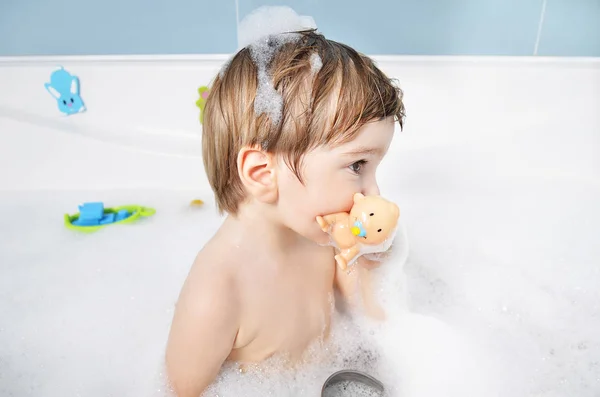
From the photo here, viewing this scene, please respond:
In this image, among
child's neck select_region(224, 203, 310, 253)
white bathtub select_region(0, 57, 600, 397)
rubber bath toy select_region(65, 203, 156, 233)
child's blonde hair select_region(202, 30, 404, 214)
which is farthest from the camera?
rubber bath toy select_region(65, 203, 156, 233)

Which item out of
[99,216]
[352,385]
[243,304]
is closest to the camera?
[243,304]

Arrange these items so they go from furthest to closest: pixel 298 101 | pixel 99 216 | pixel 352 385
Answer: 1. pixel 99 216
2. pixel 352 385
3. pixel 298 101

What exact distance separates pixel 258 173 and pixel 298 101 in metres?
0.10

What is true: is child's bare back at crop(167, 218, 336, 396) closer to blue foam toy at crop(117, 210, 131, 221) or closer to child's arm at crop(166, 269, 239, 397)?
child's arm at crop(166, 269, 239, 397)

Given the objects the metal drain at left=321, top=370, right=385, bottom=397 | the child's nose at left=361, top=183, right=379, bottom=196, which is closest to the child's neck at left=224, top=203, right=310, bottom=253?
the child's nose at left=361, top=183, right=379, bottom=196

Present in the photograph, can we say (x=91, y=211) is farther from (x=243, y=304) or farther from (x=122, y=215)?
(x=243, y=304)

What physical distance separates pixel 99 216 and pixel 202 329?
2.17ft

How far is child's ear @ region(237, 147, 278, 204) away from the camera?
645 millimetres

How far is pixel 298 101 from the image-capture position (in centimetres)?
62

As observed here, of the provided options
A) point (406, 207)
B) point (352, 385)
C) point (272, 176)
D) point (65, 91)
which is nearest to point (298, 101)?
point (272, 176)

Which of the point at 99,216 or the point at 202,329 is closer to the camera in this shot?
the point at 202,329

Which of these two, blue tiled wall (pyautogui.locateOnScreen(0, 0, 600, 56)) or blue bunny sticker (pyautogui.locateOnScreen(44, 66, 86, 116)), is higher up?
blue tiled wall (pyautogui.locateOnScreen(0, 0, 600, 56))

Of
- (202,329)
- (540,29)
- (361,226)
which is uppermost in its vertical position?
(540,29)

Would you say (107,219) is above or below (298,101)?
below
